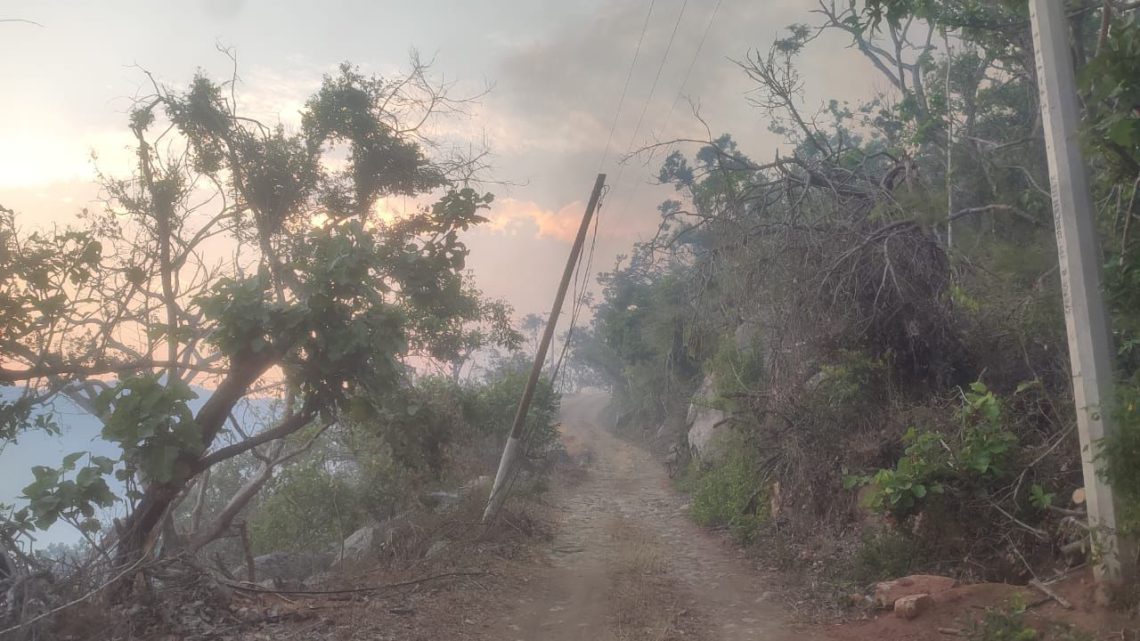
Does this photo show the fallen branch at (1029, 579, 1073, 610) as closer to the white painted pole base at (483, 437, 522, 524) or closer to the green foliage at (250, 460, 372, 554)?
the white painted pole base at (483, 437, 522, 524)

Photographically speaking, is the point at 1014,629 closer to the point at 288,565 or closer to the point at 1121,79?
the point at 1121,79

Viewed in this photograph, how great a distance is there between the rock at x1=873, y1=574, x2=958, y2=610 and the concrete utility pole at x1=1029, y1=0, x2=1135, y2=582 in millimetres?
1430

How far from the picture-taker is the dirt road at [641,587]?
25.4ft

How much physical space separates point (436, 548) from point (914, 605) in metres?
6.95

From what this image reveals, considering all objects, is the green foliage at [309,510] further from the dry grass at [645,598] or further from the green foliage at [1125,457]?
the green foliage at [1125,457]

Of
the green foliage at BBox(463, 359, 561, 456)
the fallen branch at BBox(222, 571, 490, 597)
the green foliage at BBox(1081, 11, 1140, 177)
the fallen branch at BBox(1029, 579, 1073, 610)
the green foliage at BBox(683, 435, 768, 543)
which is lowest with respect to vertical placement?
the fallen branch at BBox(222, 571, 490, 597)

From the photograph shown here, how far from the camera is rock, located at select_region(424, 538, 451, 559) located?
10858mm

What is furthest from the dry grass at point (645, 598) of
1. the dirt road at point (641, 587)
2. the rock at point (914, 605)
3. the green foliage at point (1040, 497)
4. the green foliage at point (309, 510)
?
the green foliage at point (309, 510)

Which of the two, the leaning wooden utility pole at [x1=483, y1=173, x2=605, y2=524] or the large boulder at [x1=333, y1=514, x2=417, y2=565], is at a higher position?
the leaning wooden utility pole at [x1=483, y1=173, x2=605, y2=524]

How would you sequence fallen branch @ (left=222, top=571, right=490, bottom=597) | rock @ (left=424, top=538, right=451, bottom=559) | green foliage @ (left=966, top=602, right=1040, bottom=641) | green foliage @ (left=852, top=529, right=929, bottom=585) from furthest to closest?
rock @ (left=424, top=538, right=451, bottom=559) → green foliage @ (left=852, top=529, right=929, bottom=585) → fallen branch @ (left=222, top=571, right=490, bottom=597) → green foliage @ (left=966, top=602, right=1040, bottom=641)

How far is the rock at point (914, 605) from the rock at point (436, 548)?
6566 mm

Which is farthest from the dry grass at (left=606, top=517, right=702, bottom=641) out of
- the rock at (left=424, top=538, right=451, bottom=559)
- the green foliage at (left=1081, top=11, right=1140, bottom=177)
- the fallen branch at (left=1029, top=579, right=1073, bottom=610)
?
the green foliage at (left=1081, top=11, right=1140, bottom=177)

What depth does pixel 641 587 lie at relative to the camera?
31.3 feet

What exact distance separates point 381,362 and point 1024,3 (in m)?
7.93
